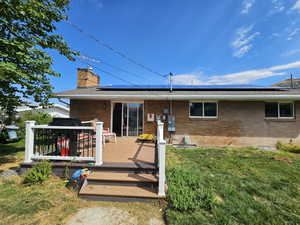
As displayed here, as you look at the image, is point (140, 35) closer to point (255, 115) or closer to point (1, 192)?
point (255, 115)

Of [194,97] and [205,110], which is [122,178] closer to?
[194,97]

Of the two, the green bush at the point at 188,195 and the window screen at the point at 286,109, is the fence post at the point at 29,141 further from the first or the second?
the window screen at the point at 286,109

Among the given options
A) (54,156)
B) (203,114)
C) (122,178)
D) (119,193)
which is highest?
(203,114)

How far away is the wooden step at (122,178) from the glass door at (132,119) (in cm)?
515

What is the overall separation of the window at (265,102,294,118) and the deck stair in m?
8.41

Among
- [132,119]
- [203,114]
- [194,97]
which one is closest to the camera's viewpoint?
[194,97]

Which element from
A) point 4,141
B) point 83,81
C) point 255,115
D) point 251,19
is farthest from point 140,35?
point 4,141

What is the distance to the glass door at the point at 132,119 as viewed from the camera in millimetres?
8781

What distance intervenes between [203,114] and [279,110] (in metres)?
4.32

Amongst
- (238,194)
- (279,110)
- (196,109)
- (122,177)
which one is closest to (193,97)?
(196,109)

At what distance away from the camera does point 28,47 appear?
4309 mm

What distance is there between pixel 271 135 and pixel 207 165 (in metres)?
5.78

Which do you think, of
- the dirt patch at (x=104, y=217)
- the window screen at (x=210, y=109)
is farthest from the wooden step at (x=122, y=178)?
the window screen at (x=210, y=109)

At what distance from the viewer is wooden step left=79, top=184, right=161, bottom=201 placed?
9.85 ft
